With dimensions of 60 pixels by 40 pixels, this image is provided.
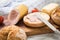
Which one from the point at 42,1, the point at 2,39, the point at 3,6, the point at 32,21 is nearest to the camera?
the point at 2,39

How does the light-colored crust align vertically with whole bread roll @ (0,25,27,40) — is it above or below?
above

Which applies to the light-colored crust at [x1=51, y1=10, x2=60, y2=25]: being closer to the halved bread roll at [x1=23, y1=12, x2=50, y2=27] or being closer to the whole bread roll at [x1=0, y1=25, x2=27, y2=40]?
the halved bread roll at [x1=23, y1=12, x2=50, y2=27]

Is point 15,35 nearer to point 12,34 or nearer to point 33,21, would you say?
point 12,34

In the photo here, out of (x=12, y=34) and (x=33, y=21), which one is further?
(x=33, y=21)

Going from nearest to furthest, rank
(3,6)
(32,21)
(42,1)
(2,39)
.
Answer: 1. (2,39)
2. (32,21)
3. (3,6)
4. (42,1)

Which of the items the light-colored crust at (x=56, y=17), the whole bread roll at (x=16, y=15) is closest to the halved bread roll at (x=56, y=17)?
the light-colored crust at (x=56, y=17)

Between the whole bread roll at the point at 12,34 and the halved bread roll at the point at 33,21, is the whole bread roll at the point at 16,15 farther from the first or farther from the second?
the whole bread roll at the point at 12,34

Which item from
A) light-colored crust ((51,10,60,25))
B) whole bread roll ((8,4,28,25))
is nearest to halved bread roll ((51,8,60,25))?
light-colored crust ((51,10,60,25))

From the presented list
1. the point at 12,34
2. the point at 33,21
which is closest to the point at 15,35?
the point at 12,34

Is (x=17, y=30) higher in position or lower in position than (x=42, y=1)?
lower

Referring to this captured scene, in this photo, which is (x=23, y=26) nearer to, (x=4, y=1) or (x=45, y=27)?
(x=45, y=27)

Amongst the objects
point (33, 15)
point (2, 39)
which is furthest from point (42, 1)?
point (2, 39)
